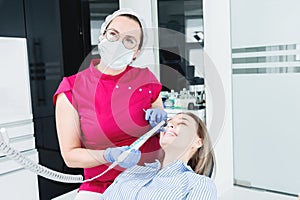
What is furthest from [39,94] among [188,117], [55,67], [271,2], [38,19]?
[271,2]

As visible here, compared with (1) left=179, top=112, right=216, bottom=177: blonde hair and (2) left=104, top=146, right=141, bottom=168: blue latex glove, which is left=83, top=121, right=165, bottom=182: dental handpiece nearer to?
(2) left=104, top=146, right=141, bottom=168: blue latex glove

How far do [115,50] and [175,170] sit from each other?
1.60 ft

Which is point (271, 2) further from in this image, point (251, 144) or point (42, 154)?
point (42, 154)

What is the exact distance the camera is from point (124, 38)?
1.15 meters

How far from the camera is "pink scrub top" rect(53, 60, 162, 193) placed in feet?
3.88

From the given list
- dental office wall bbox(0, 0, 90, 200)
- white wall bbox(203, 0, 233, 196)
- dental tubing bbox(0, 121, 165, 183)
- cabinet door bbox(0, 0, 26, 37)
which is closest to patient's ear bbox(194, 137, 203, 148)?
dental tubing bbox(0, 121, 165, 183)

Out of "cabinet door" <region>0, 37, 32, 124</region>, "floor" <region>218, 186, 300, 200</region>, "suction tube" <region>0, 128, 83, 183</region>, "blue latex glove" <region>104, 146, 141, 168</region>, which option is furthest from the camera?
"floor" <region>218, 186, 300, 200</region>

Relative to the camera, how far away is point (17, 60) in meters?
2.17

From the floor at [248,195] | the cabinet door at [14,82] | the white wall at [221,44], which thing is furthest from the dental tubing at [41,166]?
the floor at [248,195]

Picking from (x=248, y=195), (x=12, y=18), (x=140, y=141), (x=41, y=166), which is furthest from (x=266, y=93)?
(x=12, y=18)

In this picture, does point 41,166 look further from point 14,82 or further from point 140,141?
point 14,82

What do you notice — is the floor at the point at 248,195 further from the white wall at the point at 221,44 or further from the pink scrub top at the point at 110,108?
the pink scrub top at the point at 110,108

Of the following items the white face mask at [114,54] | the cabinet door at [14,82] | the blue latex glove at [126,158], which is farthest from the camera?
the cabinet door at [14,82]

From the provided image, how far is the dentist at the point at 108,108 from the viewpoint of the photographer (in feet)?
3.77
